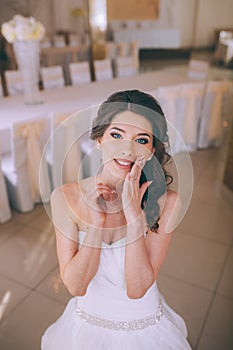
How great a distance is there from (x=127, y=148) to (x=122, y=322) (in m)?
0.57

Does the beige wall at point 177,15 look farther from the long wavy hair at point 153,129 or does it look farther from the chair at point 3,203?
the long wavy hair at point 153,129

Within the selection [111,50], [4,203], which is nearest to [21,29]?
[4,203]

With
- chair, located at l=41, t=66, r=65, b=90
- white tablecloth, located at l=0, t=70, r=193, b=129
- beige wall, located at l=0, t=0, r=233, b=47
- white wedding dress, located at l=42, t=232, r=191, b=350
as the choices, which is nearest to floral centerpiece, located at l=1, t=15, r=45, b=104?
white tablecloth, located at l=0, t=70, r=193, b=129

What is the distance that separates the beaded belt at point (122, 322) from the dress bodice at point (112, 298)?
0.01m

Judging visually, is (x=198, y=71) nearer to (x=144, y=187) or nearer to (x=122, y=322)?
(x=122, y=322)

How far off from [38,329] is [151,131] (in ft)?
4.25

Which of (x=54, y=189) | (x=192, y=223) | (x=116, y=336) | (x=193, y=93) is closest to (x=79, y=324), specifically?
(x=116, y=336)

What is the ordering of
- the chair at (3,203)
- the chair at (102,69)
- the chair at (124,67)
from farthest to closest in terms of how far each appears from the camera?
the chair at (124,67) → the chair at (102,69) → the chair at (3,203)

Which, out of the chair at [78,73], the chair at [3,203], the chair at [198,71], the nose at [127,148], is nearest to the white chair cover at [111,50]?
the chair at [78,73]

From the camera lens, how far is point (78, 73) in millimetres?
3855

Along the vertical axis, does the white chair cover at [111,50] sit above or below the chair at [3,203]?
above

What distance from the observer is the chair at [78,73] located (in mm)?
3828

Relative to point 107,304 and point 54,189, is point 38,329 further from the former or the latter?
point 54,189

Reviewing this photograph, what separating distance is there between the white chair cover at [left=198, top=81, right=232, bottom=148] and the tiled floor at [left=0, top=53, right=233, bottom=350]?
4.29 ft
